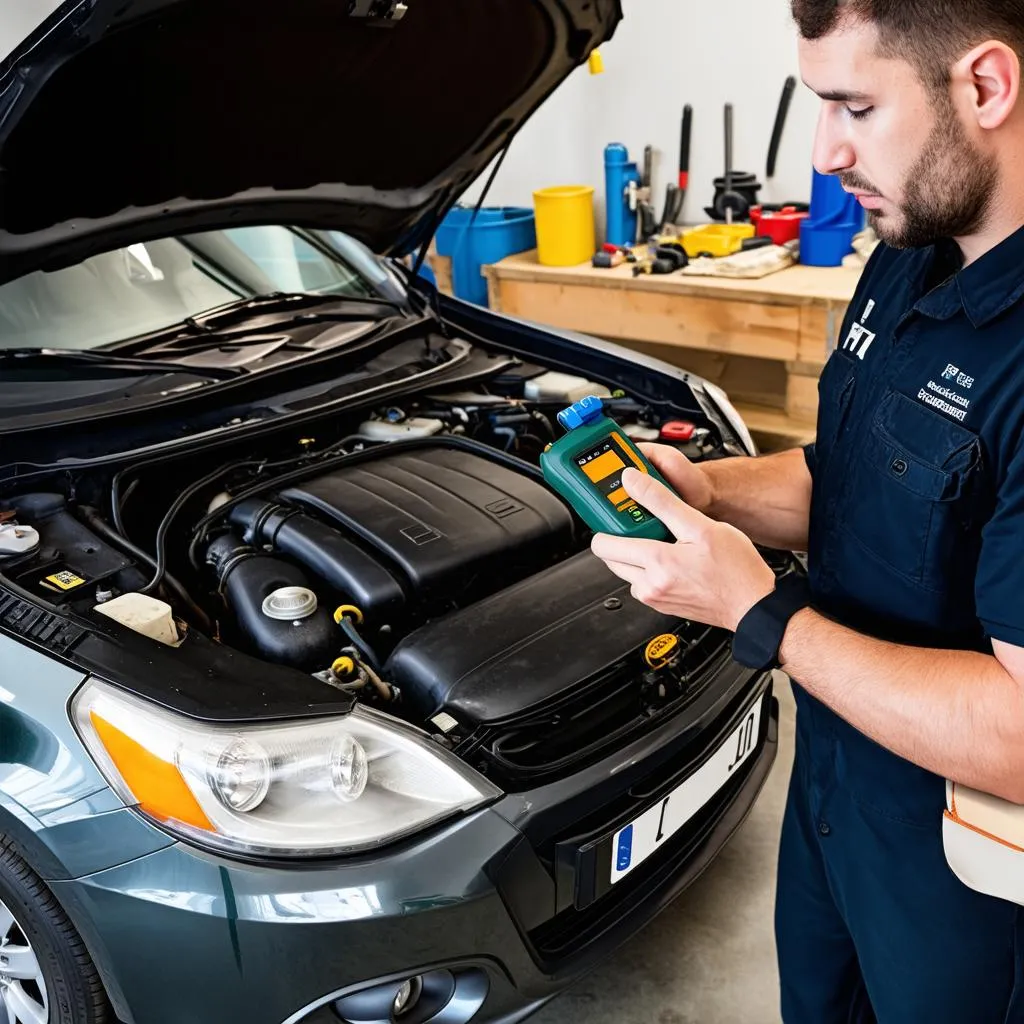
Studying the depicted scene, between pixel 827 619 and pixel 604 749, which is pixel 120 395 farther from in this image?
pixel 827 619

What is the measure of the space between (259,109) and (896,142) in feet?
3.86

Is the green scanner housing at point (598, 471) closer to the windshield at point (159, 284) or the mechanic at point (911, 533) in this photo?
the mechanic at point (911, 533)

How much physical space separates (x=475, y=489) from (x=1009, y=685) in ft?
3.61

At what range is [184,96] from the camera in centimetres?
154

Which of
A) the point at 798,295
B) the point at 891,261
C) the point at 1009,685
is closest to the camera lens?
the point at 1009,685

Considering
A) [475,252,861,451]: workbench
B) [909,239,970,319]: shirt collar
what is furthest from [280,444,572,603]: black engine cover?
[475,252,861,451]: workbench

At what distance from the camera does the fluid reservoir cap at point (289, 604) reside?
57.3 inches

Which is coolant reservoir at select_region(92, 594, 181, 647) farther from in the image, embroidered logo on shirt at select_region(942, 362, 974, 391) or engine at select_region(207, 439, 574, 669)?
embroidered logo on shirt at select_region(942, 362, 974, 391)

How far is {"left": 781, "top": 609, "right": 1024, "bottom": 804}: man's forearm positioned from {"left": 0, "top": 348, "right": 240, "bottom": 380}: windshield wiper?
1.35m

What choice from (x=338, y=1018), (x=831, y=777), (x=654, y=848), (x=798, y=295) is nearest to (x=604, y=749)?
(x=654, y=848)

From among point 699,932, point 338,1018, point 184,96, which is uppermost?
point 184,96

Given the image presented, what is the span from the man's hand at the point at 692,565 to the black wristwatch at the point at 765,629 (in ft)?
0.03

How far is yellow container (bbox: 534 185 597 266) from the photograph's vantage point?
12.9ft

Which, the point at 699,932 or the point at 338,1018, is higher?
the point at 338,1018
